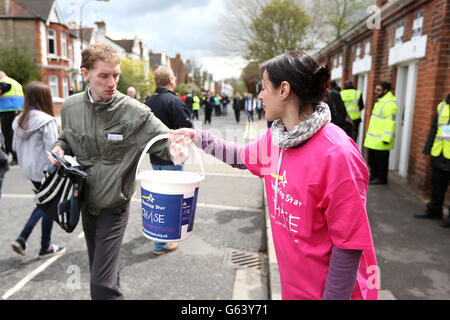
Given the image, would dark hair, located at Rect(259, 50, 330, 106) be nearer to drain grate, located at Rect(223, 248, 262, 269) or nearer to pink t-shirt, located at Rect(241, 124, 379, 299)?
pink t-shirt, located at Rect(241, 124, 379, 299)

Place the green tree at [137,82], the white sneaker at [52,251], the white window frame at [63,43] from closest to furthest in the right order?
1. the white sneaker at [52,251]
2. the green tree at [137,82]
3. the white window frame at [63,43]

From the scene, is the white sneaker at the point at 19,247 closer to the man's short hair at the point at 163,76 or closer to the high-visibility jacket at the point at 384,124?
the man's short hair at the point at 163,76

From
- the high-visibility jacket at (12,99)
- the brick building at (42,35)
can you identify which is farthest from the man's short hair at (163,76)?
the brick building at (42,35)

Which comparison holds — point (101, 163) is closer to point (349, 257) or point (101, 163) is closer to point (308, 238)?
point (308, 238)

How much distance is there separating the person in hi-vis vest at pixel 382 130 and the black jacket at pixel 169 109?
4492mm

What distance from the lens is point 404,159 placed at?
778 cm

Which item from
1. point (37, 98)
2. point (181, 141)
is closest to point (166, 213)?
point (181, 141)

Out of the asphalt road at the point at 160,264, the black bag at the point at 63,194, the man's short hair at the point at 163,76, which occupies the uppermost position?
the man's short hair at the point at 163,76

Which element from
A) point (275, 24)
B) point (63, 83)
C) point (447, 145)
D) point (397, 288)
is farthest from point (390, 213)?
point (63, 83)

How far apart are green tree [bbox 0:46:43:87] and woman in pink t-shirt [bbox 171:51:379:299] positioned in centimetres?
2598

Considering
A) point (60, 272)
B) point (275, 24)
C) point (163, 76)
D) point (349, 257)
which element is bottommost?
point (60, 272)

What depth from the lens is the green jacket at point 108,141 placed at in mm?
2404

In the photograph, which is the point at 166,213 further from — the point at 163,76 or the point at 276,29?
the point at 276,29

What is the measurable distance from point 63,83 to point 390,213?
3384 cm
